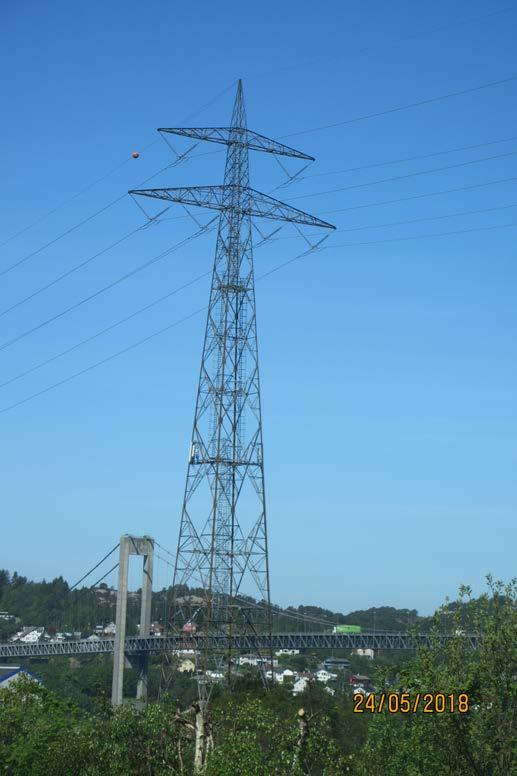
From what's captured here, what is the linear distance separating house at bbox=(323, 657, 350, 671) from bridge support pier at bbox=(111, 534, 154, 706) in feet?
A: 277

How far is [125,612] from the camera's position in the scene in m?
88.0

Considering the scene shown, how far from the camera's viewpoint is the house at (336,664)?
588 feet

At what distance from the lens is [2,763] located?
35000 millimetres

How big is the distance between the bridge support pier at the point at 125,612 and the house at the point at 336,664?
84.5 metres

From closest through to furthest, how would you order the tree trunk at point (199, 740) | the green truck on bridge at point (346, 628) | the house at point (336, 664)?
1. the tree trunk at point (199, 740)
2. the green truck on bridge at point (346, 628)
3. the house at point (336, 664)

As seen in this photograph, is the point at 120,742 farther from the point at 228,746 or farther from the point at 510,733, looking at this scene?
the point at 510,733

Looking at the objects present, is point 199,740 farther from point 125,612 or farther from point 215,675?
point 125,612

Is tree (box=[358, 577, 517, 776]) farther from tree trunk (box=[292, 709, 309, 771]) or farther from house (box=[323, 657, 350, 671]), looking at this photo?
house (box=[323, 657, 350, 671])

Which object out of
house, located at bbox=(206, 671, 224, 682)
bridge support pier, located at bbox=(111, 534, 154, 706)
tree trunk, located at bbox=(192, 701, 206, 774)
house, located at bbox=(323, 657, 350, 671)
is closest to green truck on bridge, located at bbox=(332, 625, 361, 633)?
house, located at bbox=(323, 657, 350, 671)

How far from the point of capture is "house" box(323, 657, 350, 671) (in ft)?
588

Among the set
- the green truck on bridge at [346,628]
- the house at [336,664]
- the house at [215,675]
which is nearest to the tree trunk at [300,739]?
the house at [215,675]

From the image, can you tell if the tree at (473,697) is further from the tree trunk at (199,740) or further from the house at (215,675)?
the house at (215,675)

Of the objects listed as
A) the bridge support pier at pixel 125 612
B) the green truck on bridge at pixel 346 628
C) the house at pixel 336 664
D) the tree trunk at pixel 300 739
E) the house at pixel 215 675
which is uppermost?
the house at pixel 336 664

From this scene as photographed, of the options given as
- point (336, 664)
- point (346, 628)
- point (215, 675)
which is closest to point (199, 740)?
point (215, 675)
